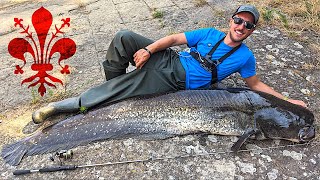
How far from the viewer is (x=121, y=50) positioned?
3.90 m

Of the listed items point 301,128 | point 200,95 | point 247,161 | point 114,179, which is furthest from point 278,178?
point 114,179

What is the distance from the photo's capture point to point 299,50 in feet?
17.6

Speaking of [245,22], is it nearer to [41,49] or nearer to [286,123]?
[286,123]

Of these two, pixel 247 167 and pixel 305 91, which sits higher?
pixel 305 91

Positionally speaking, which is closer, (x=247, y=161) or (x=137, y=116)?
(x=247, y=161)

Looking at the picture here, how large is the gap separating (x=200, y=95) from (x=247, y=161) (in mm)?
858

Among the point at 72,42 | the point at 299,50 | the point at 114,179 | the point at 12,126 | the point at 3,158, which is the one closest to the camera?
the point at 114,179

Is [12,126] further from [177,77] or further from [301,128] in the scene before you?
[301,128]

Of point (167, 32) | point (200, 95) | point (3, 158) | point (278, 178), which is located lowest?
point (278, 178)

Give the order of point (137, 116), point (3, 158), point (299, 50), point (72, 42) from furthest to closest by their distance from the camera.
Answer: point (72, 42)
point (299, 50)
point (137, 116)
point (3, 158)

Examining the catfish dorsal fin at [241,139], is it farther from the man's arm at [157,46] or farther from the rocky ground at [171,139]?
the man's arm at [157,46]

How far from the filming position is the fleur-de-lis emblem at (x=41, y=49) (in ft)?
16.3

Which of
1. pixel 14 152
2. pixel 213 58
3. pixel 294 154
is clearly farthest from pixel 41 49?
pixel 294 154

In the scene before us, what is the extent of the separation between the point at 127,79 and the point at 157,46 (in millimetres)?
506
